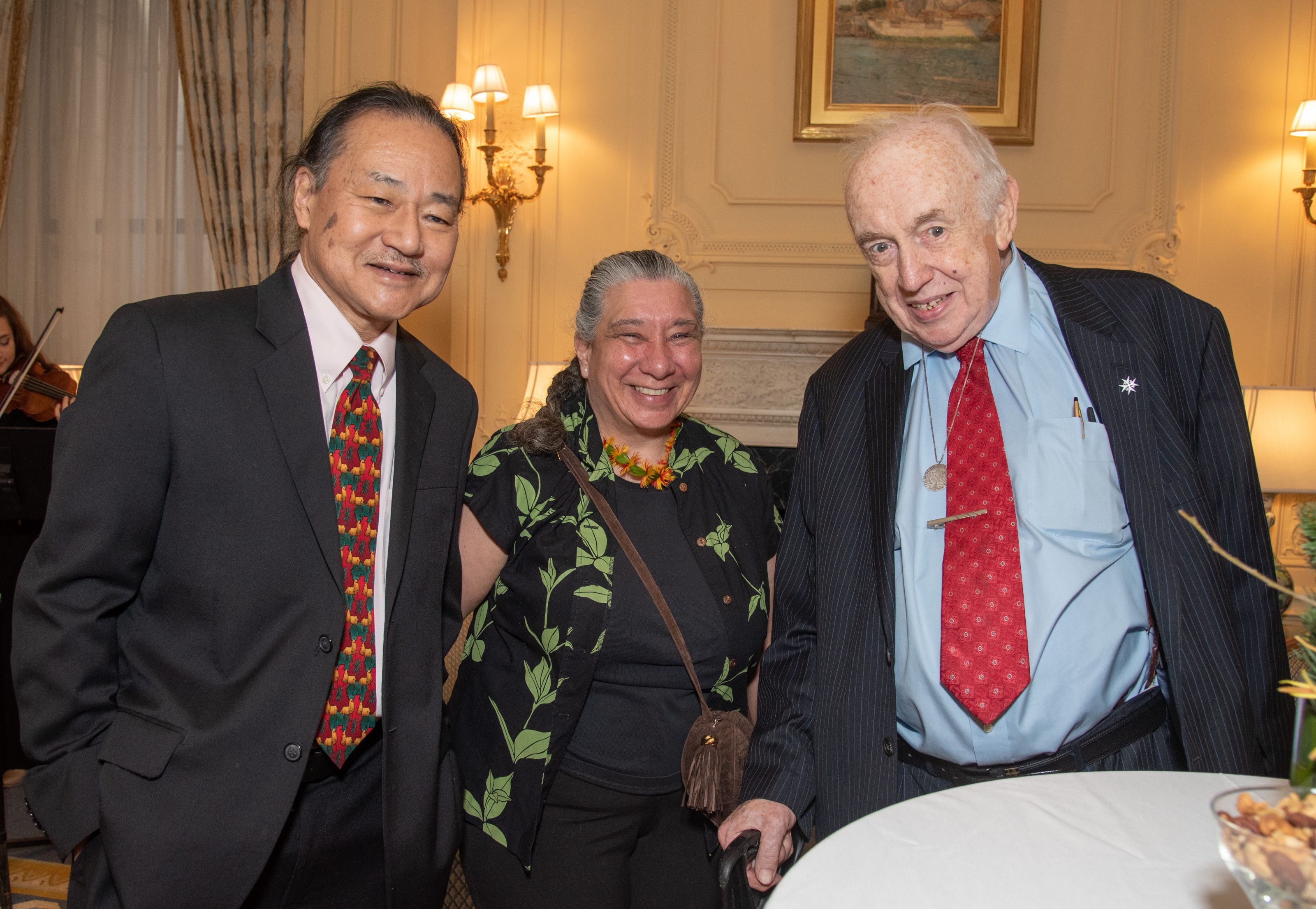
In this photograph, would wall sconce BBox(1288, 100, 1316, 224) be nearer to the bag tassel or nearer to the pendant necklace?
the pendant necklace

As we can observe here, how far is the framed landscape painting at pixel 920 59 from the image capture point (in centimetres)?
444

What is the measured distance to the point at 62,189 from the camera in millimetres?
5051

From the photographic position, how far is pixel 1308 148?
4.31 meters

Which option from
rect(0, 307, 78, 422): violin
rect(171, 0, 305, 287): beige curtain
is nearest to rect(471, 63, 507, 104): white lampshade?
rect(171, 0, 305, 287): beige curtain

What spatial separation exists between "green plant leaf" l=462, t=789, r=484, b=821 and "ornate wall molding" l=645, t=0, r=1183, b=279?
3.42 meters

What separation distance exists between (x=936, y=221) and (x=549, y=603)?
97 cm

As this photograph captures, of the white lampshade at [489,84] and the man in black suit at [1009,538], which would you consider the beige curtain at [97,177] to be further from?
the man in black suit at [1009,538]

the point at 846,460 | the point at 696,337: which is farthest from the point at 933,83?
the point at 846,460

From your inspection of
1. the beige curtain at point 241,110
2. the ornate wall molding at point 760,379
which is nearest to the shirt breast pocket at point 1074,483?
the ornate wall molding at point 760,379

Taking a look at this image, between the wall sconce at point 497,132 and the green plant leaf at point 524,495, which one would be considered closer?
the green plant leaf at point 524,495

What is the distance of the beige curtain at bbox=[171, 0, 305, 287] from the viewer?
15.9ft

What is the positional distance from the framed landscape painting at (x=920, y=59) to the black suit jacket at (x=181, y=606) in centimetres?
385

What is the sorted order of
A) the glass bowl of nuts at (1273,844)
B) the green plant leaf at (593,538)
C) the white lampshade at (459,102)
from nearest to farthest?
1. the glass bowl of nuts at (1273,844)
2. the green plant leaf at (593,538)
3. the white lampshade at (459,102)

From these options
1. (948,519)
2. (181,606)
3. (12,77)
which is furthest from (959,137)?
(12,77)
